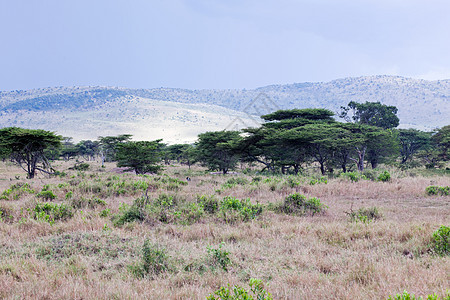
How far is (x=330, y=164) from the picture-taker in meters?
26.9

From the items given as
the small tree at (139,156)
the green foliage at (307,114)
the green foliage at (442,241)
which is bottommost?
the small tree at (139,156)

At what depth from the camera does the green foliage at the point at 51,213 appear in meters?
7.13

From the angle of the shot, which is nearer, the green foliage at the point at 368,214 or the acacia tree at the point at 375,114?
the green foliage at the point at 368,214

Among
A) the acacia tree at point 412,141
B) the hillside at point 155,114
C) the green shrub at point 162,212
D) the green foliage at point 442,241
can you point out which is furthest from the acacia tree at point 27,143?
the hillside at point 155,114

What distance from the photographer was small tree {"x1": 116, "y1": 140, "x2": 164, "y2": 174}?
25616mm

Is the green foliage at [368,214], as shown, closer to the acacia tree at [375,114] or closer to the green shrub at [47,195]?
the green shrub at [47,195]

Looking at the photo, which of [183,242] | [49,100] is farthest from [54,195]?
[49,100]

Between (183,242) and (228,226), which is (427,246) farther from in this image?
(183,242)

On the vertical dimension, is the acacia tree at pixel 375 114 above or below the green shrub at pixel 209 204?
above

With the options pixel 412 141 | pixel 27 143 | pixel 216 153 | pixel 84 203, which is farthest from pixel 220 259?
pixel 412 141

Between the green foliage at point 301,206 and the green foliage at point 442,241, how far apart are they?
3.51 metres

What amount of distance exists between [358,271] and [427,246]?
189 cm

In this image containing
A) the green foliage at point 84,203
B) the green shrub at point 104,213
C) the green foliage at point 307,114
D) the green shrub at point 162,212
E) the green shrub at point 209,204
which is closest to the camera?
the green shrub at point 162,212

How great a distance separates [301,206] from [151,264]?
18.4 feet
